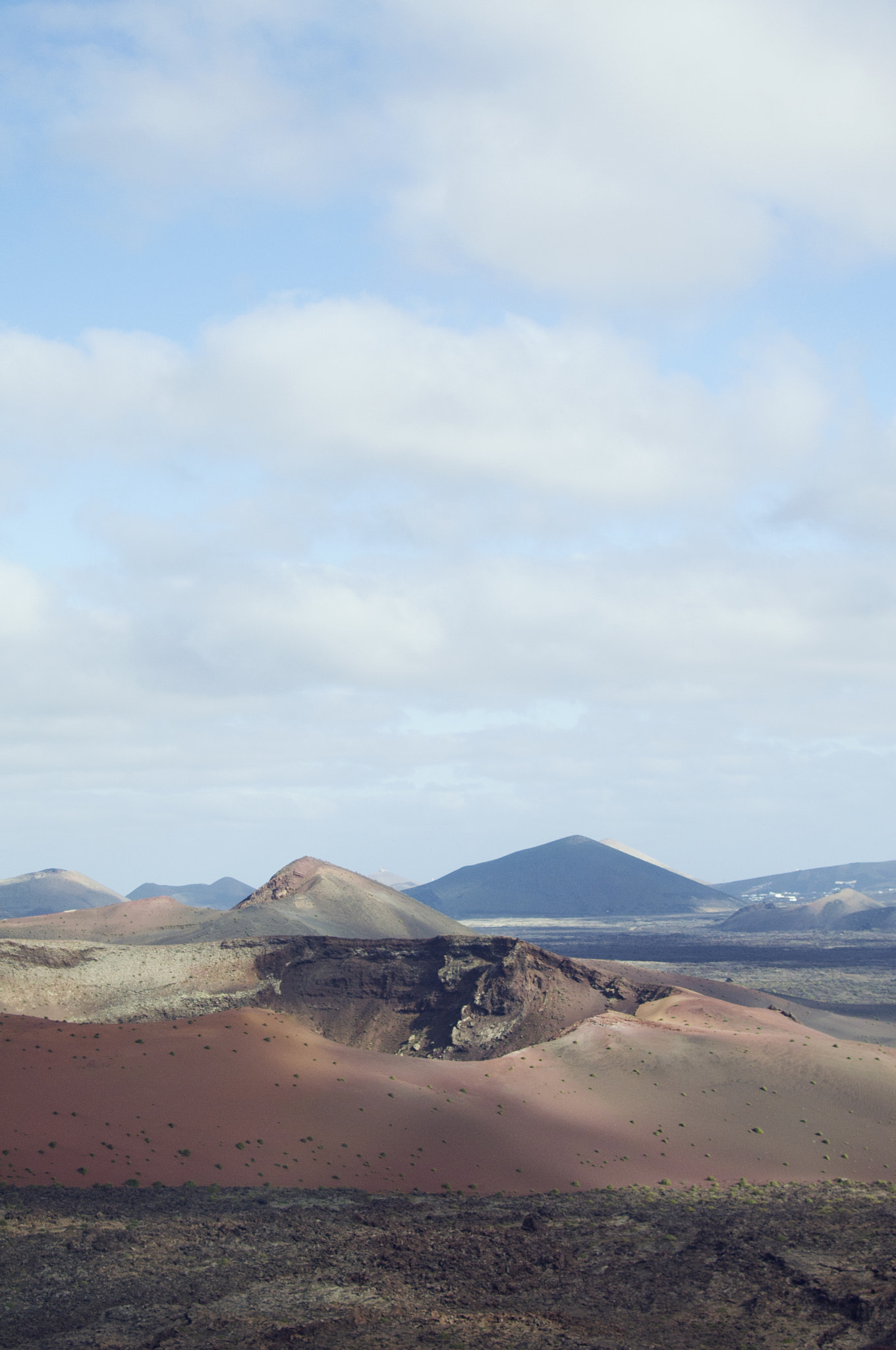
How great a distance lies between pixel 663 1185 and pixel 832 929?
174 meters

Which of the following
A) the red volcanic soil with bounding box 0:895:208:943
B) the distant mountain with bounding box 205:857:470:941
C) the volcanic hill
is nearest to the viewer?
the volcanic hill

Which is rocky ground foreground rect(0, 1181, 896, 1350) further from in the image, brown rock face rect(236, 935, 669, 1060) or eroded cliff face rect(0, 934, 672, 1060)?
eroded cliff face rect(0, 934, 672, 1060)

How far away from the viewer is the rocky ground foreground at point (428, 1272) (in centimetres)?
1561

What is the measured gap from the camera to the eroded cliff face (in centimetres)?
4591

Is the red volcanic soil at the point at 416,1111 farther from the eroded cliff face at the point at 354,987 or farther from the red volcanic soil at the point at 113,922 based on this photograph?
the red volcanic soil at the point at 113,922

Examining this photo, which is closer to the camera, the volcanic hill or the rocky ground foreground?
the rocky ground foreground

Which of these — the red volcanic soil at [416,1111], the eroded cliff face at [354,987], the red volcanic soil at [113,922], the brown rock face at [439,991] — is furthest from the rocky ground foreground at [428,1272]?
the red volcanic soil at [113,922]

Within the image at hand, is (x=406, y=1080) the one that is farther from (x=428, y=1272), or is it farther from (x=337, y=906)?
(x=337, y=906)

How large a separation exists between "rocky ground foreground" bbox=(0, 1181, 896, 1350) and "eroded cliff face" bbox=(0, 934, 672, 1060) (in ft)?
74.0

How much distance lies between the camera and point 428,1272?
1875 cm

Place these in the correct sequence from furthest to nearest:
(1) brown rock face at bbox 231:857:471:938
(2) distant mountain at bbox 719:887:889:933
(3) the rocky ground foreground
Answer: (2) distant mountain at bbox 719:887:889:933, (1) brown rock face at bbox 231:857:471:938, (3) the rocky ground foreground

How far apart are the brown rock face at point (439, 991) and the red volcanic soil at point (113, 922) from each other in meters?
23.3

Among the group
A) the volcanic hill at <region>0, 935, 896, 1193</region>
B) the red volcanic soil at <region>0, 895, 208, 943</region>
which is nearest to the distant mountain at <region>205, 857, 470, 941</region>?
the red volcanic soil at <region>0, 895, 208, 943</region>

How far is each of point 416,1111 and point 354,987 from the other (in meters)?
20.9
